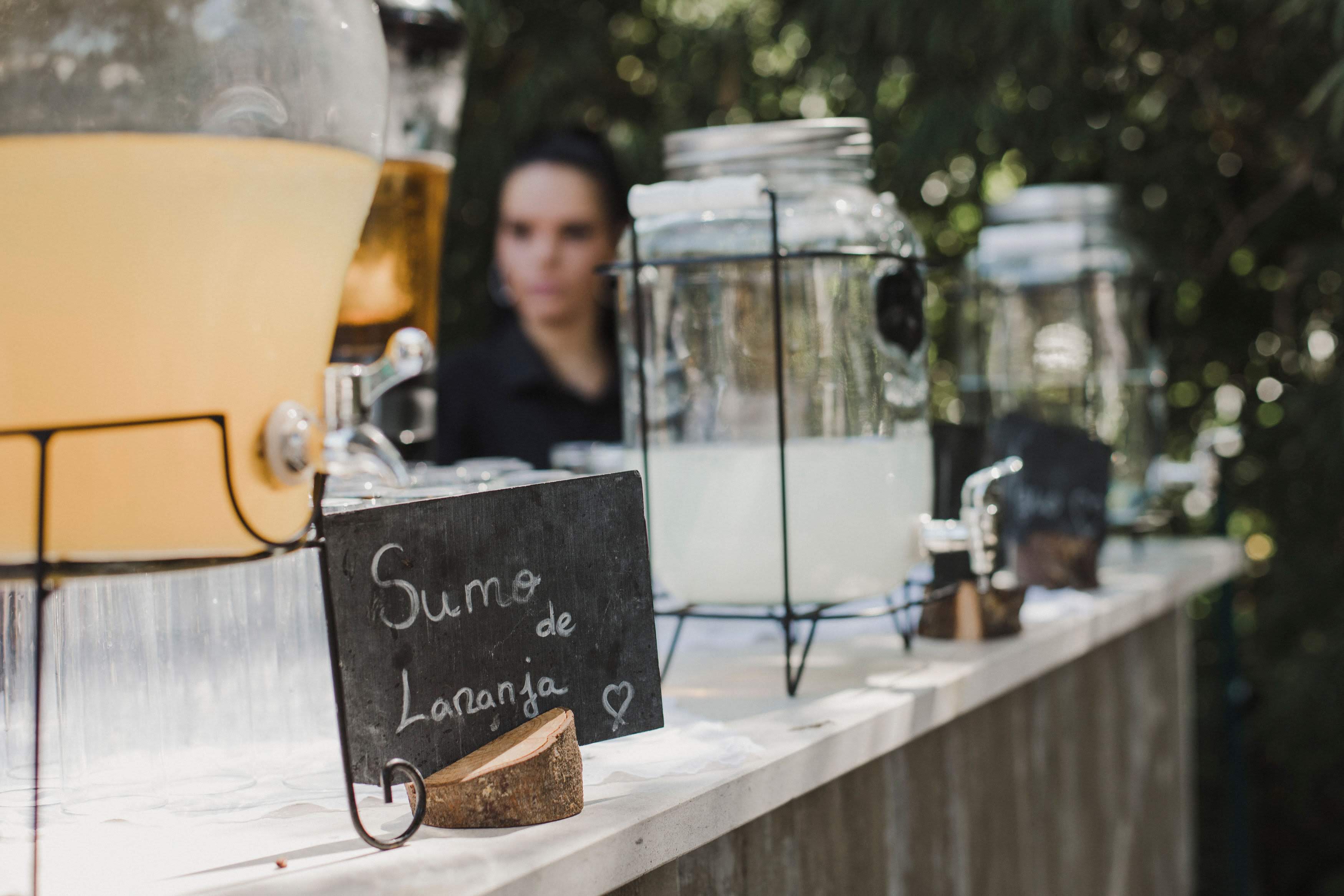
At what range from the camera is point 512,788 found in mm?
535

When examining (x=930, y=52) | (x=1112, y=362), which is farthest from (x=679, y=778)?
(x=930, y=52)

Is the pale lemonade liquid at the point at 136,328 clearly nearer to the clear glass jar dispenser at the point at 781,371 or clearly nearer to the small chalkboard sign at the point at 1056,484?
the clear glass jar dispenser at the point at 781,371

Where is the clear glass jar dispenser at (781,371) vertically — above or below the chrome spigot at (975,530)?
above

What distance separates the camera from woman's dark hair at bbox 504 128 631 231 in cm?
198

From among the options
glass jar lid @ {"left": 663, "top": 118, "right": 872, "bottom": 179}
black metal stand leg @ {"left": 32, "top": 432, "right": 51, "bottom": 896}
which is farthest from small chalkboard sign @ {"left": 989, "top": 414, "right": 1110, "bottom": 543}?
black metal stand leg @ {"left": 32, "top": 432, "right": 51, "bottom": 896}

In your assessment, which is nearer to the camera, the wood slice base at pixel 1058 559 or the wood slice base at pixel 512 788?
the wood slice base at pixel 512 788

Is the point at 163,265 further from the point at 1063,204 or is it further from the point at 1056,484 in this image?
the point at 1063,204

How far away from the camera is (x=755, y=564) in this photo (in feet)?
2.70

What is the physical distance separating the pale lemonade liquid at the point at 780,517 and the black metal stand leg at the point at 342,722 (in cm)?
34

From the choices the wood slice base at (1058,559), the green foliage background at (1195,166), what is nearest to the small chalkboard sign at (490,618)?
the wood slice base at (1058,559)

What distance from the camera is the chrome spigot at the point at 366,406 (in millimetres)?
703

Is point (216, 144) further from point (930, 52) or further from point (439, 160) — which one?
point (930, 52)

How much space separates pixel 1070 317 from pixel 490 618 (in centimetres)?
96

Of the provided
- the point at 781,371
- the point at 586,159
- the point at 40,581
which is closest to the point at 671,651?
the point at 781,371
